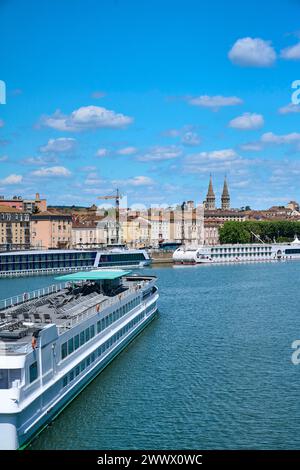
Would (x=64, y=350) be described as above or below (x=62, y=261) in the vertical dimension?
below

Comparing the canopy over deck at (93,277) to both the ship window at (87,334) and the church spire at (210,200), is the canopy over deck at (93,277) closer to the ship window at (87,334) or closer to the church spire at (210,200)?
the ship window at (87,334)

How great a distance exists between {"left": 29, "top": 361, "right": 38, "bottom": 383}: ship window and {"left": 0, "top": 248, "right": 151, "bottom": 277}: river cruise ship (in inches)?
1992

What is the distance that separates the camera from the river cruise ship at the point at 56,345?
14172 mm

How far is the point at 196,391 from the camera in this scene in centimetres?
1900

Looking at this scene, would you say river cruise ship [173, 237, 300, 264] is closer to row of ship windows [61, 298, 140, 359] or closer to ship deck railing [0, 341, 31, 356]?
row of ship windows [61, 298, 140, 359]

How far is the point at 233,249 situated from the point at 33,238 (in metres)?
28.1

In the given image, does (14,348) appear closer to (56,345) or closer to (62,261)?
(56,345)

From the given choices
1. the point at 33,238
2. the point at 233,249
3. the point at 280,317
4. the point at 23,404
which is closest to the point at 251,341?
the point at 280,317

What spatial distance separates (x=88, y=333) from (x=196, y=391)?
371cm

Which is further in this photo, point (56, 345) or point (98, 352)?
point (98, 352)

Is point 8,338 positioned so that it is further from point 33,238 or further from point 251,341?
point 33,238

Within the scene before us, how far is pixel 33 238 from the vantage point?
9194 cm

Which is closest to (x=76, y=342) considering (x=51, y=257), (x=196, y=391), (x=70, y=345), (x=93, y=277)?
(x=70, y=345)

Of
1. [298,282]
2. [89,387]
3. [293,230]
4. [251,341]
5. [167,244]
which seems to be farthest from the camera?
[293,230]
